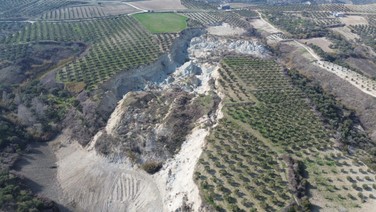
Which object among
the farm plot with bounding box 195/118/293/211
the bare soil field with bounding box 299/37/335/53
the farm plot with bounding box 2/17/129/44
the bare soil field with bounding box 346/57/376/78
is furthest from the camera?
the bare soil field with bounding box 299/37/335/53

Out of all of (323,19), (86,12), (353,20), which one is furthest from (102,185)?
(353,20)

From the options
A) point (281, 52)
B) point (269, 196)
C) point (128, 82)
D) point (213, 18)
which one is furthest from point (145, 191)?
point (213, 18)

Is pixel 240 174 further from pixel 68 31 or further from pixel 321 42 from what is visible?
pixel 68 31

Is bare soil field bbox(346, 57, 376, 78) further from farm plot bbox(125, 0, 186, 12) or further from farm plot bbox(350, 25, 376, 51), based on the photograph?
farm plot bbox(125, 0, 186, 12)

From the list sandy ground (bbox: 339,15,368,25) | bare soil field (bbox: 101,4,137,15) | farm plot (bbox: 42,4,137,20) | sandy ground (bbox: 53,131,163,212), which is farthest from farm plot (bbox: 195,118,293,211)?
sandy ground (bbox: 339,15,368,25)

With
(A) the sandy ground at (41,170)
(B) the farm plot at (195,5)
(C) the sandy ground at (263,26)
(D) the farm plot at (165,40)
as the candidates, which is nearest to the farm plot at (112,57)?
(D) the farm plot at (165,40)

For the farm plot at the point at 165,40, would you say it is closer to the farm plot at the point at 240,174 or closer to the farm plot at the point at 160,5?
the farm plot at the point at 160,5
